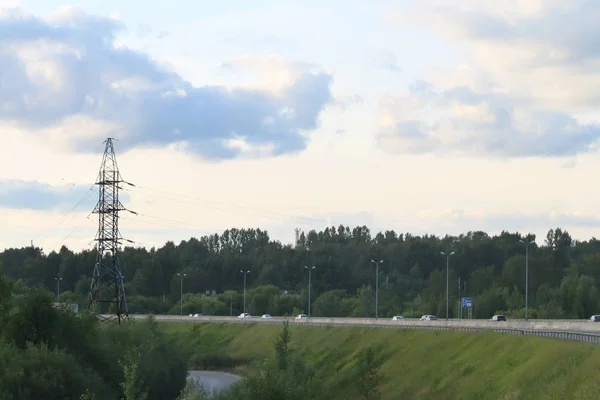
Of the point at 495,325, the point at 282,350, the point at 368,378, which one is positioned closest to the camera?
the point at 368,378

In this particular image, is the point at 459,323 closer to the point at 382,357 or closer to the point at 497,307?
the point at 382,357

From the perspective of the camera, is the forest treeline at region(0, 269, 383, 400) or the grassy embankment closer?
the grassy embankment

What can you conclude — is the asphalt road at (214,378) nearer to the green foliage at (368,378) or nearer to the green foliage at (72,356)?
the green foliage at (72,356)

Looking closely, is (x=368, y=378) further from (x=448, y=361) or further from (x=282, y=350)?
(x=282, y=350)

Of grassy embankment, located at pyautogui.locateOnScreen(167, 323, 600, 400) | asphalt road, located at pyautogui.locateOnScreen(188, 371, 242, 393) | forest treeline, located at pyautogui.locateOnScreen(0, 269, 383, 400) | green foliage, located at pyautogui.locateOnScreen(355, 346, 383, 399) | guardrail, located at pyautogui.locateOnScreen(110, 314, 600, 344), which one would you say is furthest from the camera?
asphalt road, located at pyautogui.locateOnScreen(188, 371, 242, 393)

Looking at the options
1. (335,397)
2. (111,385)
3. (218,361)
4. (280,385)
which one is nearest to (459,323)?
(335,397)

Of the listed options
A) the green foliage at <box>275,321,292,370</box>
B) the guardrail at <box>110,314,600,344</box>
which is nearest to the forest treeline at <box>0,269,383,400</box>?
the green foliage at <box>275,321,292,370</box>

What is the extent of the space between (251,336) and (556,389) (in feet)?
344

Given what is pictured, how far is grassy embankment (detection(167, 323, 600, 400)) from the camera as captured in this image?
6581 cm

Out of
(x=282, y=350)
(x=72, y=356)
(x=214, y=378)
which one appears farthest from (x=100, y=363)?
(x=214, y=378)

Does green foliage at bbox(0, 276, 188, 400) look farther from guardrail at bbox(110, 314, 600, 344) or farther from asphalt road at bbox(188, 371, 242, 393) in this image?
guardrail at bbox(110, 314, 600, 344)

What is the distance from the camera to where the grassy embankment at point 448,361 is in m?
65.8

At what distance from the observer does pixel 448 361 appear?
306ft

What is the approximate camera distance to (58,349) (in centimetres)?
8262
